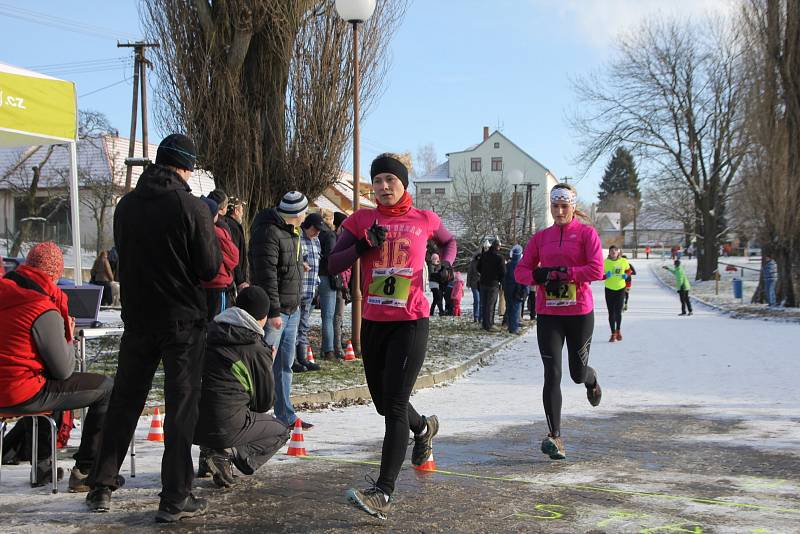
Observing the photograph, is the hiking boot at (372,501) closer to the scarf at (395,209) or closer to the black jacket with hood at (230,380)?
the black jacket with hood at (230,380)

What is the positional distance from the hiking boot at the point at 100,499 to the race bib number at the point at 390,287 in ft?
6.06

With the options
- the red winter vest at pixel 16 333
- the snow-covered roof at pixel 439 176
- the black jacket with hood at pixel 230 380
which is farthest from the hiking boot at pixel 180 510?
the snow-covered roof at pixel 439 176

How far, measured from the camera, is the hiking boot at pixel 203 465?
5492 mm

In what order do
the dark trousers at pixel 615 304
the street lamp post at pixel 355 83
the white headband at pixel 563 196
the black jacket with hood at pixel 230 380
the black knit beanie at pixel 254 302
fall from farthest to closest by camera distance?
the dark trousers at pixel 615 304 → the street lamp post at pixel 355 83 → the white headband at pixel 563 196 → the black knit beanie at pixel 254 302 → the black jacket with hood at pixel 230 380

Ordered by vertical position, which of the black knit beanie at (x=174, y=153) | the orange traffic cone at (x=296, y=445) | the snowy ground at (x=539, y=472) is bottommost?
the snowy ground at (x=539, y=472)

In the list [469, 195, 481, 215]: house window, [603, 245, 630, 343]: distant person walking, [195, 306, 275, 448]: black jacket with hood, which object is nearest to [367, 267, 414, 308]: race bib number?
[195, 306, 275, 448]: black jacket with hood

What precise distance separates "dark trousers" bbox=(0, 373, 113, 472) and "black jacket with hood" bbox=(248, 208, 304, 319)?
2062 millimetres

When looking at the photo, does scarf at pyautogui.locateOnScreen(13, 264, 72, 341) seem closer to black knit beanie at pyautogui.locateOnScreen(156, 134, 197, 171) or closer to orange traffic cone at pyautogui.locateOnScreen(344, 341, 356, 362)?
black knit beanie at pyautogui.locateOnScreen(156, 134, 197, 171)

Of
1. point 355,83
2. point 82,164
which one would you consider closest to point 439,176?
point 82,164

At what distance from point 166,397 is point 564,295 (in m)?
3.35

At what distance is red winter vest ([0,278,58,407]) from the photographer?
500 centimetres

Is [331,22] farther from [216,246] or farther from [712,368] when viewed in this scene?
[216,246]

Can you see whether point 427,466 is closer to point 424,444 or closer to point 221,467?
point 424,444

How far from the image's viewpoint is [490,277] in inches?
731
